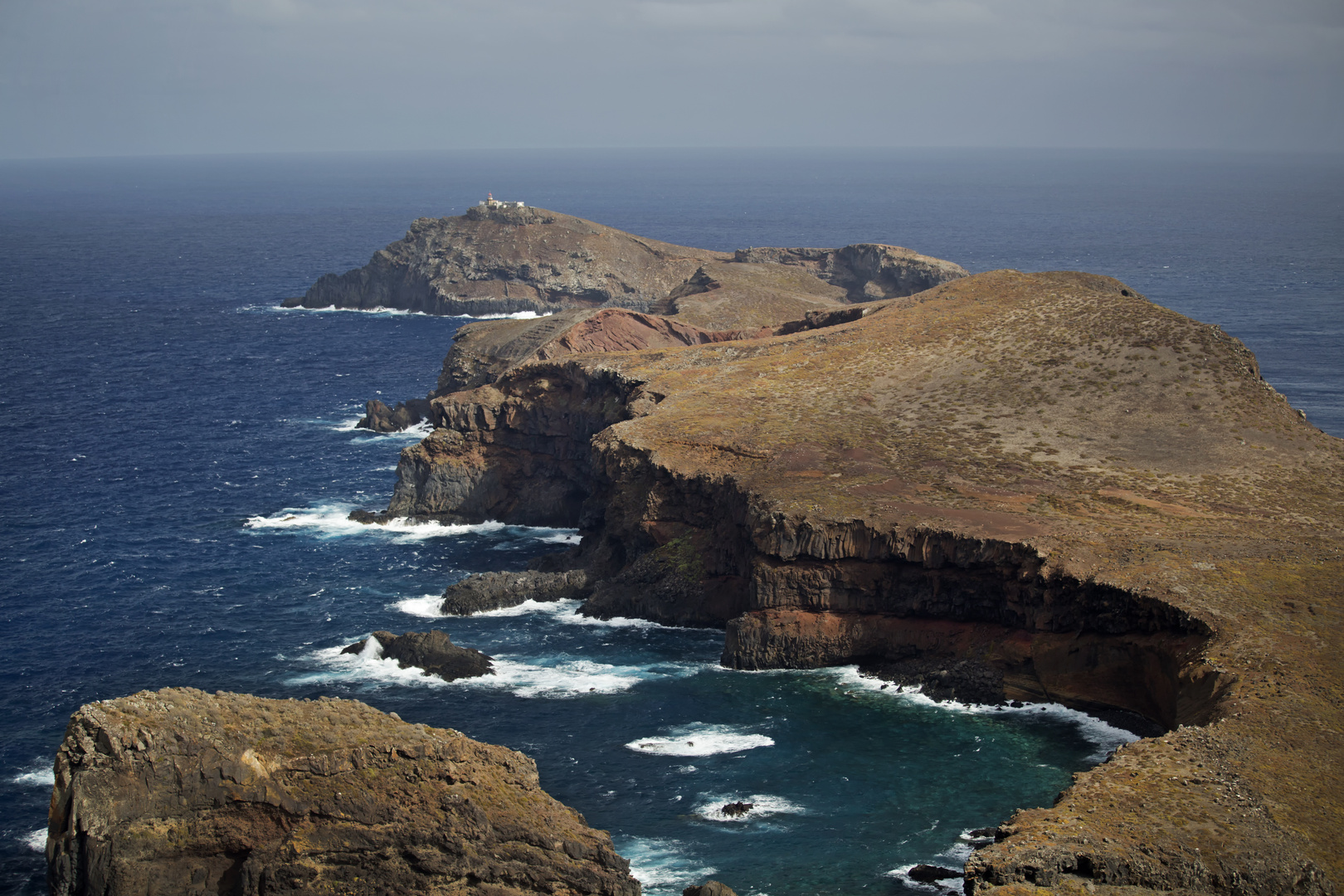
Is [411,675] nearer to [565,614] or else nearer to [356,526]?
[565,614]

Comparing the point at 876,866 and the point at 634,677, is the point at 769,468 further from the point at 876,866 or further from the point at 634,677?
the point at 876,866

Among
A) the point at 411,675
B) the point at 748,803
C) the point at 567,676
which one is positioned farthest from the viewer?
the point at 567,676

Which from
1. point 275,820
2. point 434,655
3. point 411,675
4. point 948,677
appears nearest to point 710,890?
point 275,820

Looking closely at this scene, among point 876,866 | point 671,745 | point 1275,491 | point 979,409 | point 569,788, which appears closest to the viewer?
point 876,866

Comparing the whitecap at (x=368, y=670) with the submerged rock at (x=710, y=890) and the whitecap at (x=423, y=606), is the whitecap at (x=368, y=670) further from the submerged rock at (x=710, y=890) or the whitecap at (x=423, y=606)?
the submerged rock at (x=710, y=890)

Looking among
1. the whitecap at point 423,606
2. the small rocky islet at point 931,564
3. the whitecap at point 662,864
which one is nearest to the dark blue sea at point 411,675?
the whitecap at point 662,864

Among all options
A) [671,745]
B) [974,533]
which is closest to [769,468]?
[974,533]
